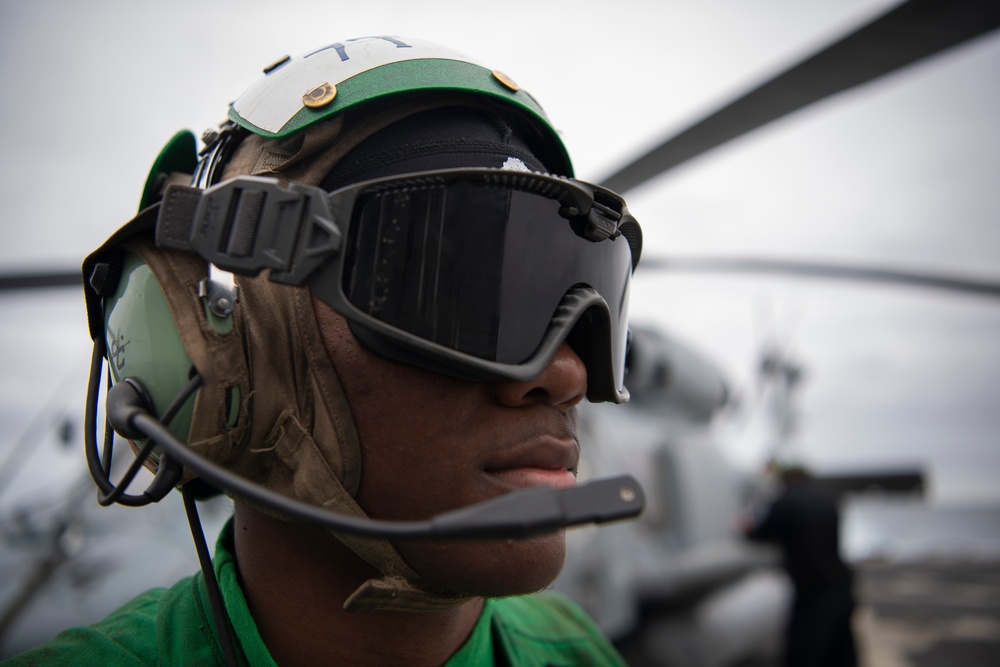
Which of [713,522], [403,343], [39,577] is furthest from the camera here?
[713,522]

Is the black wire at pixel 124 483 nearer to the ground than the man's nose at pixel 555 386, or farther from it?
nearer to the ground

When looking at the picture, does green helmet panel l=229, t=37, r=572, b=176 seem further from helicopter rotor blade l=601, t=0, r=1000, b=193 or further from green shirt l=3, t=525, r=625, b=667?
helicopter rotor blade l=601, t=0, r=1000, b=193

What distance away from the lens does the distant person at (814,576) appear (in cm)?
516

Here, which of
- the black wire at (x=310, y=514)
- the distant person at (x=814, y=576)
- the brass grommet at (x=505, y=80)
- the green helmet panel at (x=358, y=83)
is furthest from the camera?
the distant person at (x=814, y=576)

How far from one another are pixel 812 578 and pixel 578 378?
5301 mm

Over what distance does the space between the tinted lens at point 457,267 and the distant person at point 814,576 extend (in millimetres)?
5207

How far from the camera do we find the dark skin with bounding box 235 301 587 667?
35.9 inches

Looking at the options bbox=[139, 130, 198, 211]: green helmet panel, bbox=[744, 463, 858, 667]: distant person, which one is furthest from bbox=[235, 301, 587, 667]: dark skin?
bbox=[744, 463, 858, 667]: distant person

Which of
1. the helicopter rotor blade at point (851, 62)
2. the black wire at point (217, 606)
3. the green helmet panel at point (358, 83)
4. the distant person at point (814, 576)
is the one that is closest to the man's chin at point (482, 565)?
the black wire at point (217, 606)

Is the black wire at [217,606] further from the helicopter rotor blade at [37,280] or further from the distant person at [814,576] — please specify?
the distant person at [814,576]

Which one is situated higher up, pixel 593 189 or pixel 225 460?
pixel 593 189

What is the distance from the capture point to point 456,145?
42.2 inches

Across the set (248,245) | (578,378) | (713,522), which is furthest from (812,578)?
(248,245)

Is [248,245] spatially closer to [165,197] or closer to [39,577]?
[165,197]
